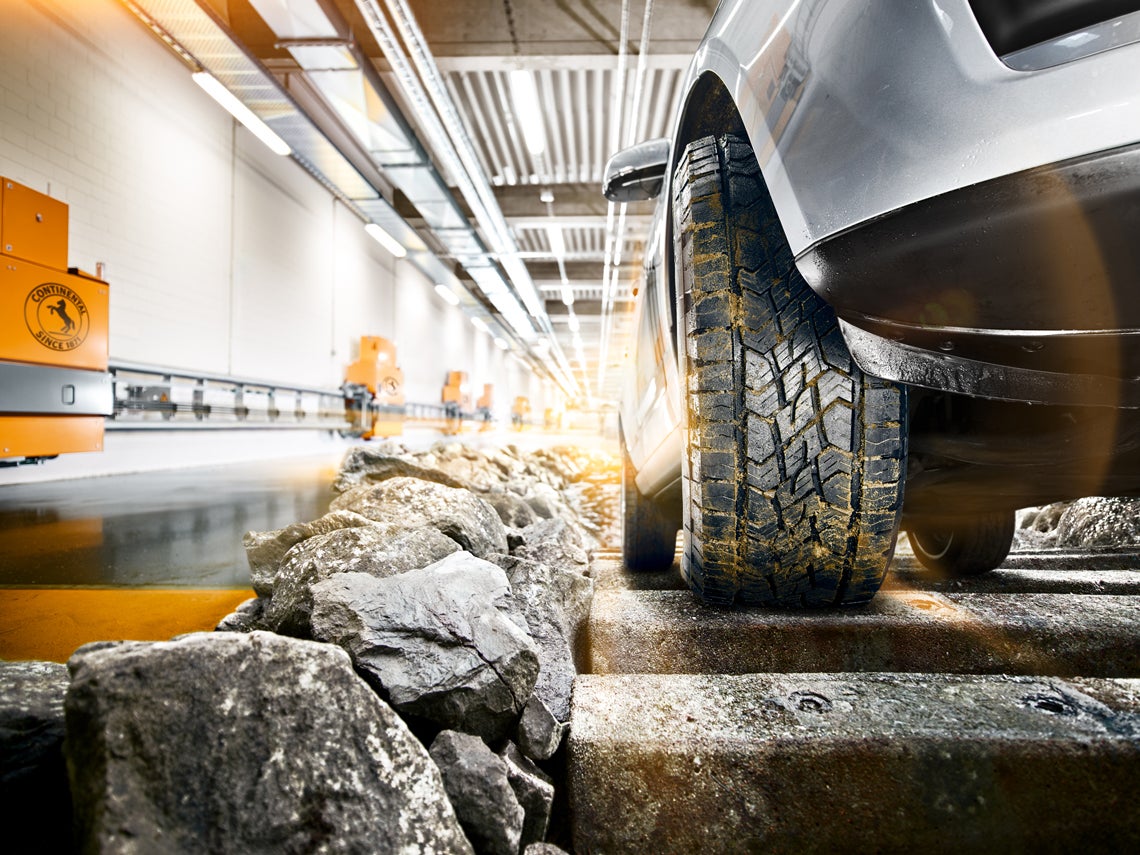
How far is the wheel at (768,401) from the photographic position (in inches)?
36.0

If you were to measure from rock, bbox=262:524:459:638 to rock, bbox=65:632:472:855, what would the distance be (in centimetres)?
30

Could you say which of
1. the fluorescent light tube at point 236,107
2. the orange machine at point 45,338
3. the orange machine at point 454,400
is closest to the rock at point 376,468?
the orange machine at point 45,338

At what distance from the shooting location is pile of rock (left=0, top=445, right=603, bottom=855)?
508mm

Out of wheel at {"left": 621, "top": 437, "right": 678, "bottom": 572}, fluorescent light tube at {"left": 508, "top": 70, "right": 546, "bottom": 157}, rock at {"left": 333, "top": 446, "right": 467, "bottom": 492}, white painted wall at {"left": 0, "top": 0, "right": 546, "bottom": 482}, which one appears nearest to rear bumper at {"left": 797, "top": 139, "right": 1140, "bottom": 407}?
wheel at {"left": 621, "top": 437, "right": 678, "bottom": 572}

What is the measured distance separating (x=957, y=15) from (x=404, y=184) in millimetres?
8036

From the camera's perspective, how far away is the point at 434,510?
1.62m

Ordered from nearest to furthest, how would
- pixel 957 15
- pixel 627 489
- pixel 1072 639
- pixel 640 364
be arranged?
pixel 957 15
pixel 1072 639
pixel 640 364
pixel 627 489

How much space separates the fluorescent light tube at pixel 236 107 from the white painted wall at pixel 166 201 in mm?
628

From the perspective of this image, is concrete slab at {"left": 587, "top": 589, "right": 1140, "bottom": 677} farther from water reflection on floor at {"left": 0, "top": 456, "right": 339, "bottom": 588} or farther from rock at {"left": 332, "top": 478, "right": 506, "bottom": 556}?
water reflection on floor at {"left": 0, "top": 456, "right": 339, "bottom": 588}

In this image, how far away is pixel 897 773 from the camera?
0.76 m

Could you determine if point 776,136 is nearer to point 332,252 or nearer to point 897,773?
point 897,773

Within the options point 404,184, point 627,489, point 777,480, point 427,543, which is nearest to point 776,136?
point 777,480

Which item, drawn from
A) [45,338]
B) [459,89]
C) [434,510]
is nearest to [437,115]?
[459,89]

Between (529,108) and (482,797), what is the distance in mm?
6090
